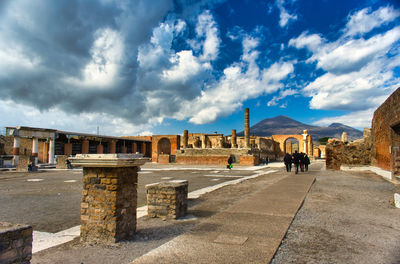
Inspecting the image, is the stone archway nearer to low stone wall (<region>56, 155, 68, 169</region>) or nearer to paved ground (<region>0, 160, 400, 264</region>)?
low stone wall (<region>56, 155, 68, 169</region>)

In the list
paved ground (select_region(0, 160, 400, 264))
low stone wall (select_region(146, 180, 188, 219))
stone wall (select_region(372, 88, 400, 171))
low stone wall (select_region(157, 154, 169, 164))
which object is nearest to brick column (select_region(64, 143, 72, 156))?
low stone wall (select_region(157, 154, 169, 164))

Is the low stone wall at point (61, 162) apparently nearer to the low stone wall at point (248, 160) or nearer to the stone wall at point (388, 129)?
the low stone wall at point (248, 160)

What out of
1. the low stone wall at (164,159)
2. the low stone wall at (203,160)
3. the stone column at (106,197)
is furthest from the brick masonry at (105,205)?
the low stone wall at (164,159)

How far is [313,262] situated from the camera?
2.86 m

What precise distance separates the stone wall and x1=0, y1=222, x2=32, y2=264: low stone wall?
12.4 m

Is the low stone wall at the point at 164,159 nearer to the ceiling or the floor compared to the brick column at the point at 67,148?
nearer to the floor

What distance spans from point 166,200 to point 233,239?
1.78 metres

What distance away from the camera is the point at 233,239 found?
3494mm

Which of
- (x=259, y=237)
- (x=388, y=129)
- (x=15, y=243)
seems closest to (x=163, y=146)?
(x=388, y=129)

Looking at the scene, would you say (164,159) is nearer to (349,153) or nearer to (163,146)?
(163,146)

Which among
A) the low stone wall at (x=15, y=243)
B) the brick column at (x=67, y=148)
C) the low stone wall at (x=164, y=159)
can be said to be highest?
the brick column at (x=67, y=148)

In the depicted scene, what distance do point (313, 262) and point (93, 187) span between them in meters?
3.05

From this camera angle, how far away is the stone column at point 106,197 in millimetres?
3414

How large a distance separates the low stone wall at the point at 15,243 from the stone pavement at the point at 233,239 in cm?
109
